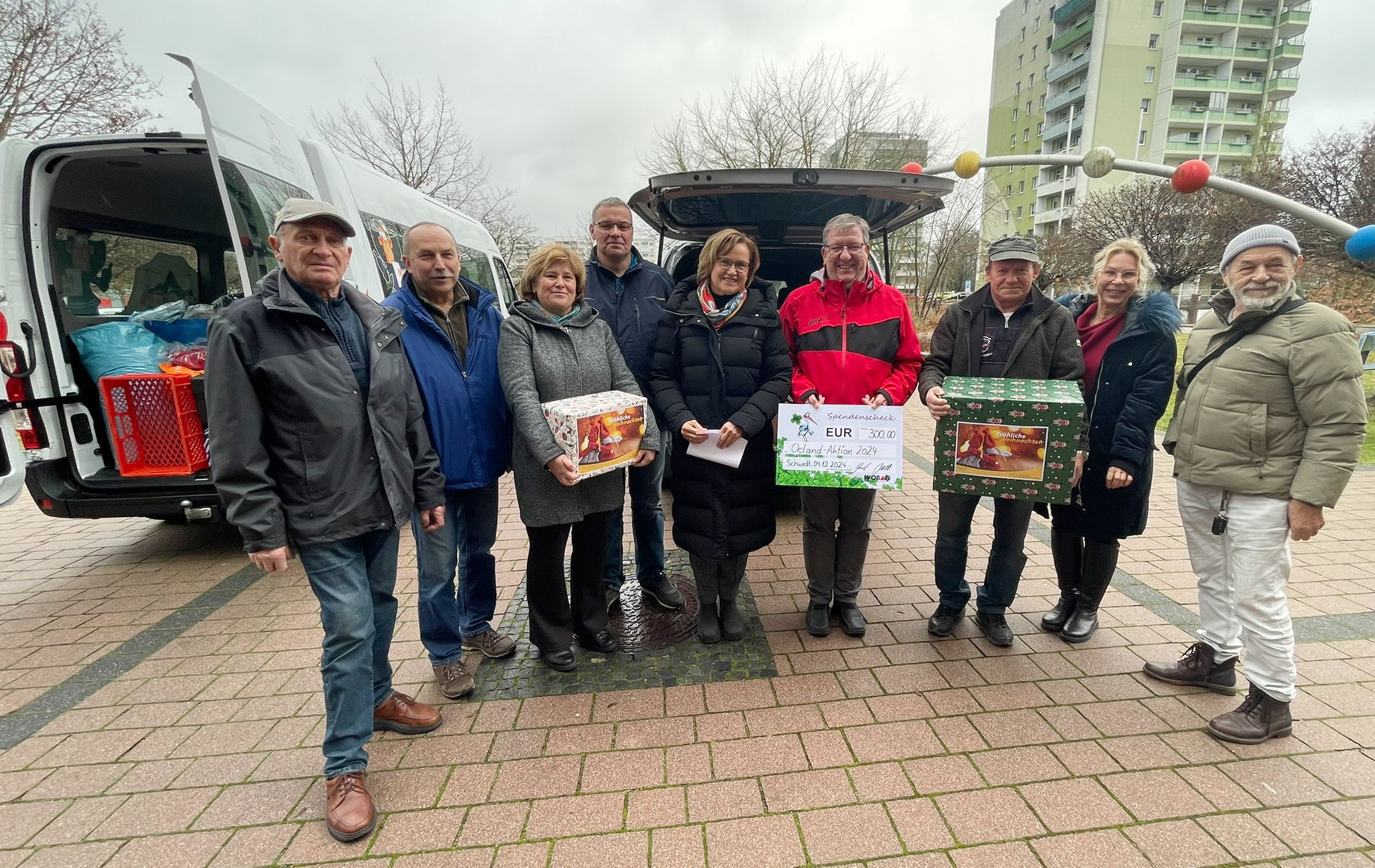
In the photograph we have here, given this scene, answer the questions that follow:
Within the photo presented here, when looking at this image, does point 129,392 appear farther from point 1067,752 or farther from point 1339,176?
point 1339,176

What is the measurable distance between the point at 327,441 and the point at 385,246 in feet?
12.3

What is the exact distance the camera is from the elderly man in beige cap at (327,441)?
1.83 m

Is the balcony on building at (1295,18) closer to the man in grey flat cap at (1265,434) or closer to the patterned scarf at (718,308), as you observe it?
the man in grey flat cap at (1265,434)

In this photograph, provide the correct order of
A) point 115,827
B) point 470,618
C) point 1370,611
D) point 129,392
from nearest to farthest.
Answer: point 115,827 < point 470,618 < point 1370,611 < point 129,392

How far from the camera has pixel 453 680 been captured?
274 centimetres

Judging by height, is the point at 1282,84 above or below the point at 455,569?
above

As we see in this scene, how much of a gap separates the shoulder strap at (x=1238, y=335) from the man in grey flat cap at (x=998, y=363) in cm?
40

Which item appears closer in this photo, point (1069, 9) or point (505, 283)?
point (505, 283)

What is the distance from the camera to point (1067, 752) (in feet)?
7.55

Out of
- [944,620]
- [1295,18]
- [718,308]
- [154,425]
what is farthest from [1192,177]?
[1295,18]

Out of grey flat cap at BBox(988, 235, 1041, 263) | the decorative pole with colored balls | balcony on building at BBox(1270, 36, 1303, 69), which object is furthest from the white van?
balcony on building at BBox(1270, 36, 1303, 69)

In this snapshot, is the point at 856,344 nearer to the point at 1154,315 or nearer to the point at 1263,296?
the point at 1154,315

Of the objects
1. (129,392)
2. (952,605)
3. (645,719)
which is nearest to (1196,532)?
(952,605)

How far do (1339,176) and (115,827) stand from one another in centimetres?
1803
